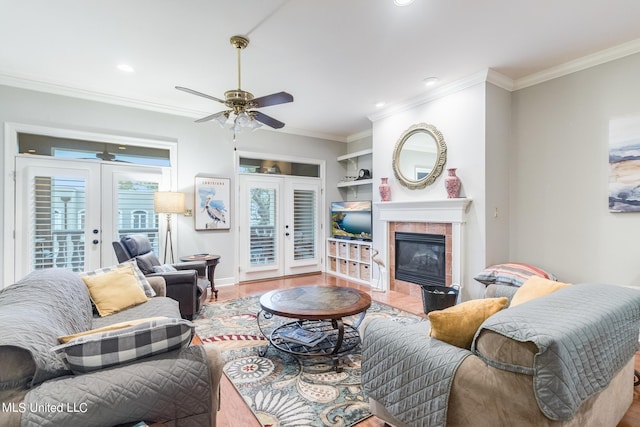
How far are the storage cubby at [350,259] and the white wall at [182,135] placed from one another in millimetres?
1902

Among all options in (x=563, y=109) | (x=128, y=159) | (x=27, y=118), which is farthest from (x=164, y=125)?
(x=563, y=109)

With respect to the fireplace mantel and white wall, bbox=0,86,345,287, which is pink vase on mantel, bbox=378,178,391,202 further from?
white wall, bbox=0,86,345,287

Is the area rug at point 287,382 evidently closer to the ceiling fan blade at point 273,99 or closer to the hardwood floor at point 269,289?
the hardwood floor at point 269,289

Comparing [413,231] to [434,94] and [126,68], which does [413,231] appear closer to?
[434,94]

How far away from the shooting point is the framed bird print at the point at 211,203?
4883 millimetres

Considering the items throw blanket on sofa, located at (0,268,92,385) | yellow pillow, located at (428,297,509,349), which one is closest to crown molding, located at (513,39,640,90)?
yellow pillow, located at (428,297,509,349)

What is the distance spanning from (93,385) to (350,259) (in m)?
4.80

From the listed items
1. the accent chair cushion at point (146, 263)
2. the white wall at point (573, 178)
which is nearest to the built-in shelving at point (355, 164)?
the white wall at point (573, 178)

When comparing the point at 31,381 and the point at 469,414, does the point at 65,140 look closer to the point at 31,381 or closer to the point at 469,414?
the point at 31,381

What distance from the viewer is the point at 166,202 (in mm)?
4238

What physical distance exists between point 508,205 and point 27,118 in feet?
20.1

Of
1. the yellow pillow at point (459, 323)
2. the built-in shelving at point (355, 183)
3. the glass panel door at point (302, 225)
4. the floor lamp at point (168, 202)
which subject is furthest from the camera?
the glass panel door at point (302, 225)

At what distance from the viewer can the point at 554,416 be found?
109cm

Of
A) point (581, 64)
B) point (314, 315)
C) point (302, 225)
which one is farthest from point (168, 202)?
point (581, 64)
